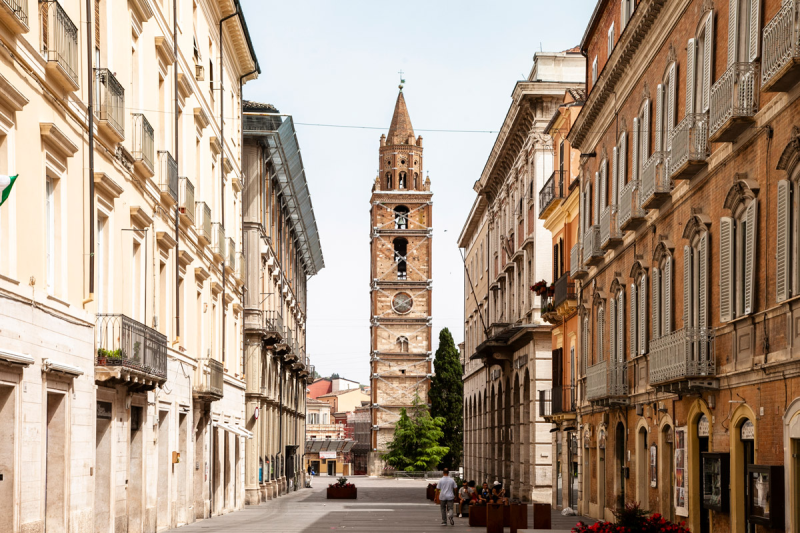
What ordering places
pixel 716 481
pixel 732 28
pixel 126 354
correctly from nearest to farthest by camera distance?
1. pixel 732 28
2. pixel 716 481
3. pixel 126 354

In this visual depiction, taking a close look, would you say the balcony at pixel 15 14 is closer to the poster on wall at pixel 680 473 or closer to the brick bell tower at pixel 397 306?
the poster on wall at pixel 680 473

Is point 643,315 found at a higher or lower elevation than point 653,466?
higher

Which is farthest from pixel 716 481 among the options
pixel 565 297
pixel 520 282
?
pixel 520 282

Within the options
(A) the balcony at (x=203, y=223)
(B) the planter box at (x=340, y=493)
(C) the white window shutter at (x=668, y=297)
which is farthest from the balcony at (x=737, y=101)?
(B) the planter box at (x=340, y=493)

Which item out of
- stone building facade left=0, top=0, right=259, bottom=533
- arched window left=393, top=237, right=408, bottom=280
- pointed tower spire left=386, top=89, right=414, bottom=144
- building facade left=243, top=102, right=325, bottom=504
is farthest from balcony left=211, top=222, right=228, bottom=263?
pointed tower spire left=386, top=89, right=414, bottom=144

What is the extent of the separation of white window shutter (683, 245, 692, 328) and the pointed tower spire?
10310 cm

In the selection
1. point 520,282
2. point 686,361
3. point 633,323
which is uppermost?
point 520,282

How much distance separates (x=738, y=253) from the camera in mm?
17984

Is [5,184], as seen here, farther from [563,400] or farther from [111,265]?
[563,400]

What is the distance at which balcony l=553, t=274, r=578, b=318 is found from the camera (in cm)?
3653

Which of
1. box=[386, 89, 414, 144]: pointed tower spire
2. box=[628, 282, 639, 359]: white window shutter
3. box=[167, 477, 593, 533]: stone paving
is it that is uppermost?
box=[386, 89, 414, 144]: pointed tower spire

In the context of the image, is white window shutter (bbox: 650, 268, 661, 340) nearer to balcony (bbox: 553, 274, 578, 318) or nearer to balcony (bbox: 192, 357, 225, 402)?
balcony (bbox: 553, 274, 578, 318)

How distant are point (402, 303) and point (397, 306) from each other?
58 centimetres

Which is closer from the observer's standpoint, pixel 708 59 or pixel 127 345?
pixel 708 59
